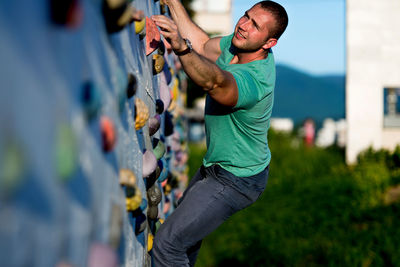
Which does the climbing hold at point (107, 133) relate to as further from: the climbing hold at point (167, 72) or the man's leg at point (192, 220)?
the climbing hold at point (167, 72)

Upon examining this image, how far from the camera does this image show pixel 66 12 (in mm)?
1177

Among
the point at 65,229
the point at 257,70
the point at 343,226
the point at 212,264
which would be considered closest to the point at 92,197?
the point at 65,229

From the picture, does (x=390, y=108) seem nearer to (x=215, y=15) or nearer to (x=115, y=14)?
(x=115, y=14)

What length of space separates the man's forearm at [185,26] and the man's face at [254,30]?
44cm

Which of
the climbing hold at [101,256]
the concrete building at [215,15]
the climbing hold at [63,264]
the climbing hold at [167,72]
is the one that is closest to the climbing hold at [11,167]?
the climbing hold at [63,264]

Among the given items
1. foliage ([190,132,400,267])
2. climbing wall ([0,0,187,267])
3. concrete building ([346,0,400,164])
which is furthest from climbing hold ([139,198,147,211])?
concrete building ([346,0,400,164])

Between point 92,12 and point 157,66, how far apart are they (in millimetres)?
1326

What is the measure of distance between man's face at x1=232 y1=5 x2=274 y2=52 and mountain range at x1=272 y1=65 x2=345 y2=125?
141 ft

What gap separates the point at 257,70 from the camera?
2607mm

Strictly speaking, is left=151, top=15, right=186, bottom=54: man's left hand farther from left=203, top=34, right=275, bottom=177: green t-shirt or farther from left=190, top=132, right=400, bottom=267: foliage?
left=190, top=132, right=400, bottom=267: foliage

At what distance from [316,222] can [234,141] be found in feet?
16.0

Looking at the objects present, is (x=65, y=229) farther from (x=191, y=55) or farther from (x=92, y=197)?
(x=191, y=55)

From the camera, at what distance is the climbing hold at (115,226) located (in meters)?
1.62

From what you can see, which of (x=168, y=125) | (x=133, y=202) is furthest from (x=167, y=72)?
(x=133, y=202)
